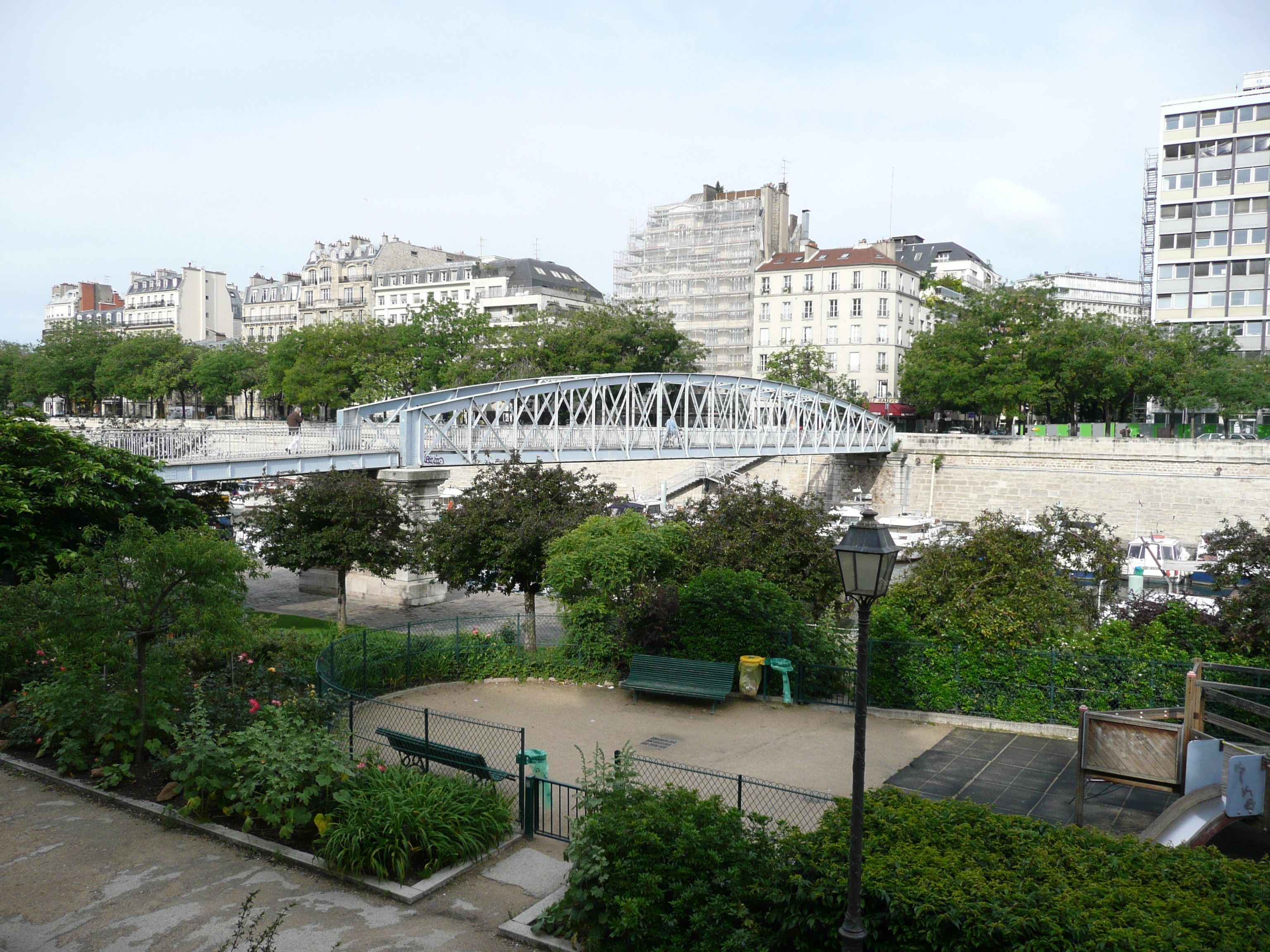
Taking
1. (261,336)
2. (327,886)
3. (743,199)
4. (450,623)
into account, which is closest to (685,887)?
(327,886)

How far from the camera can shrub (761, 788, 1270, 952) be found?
600cm

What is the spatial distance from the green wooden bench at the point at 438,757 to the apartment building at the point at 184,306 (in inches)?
4731

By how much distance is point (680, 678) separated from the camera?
15312 millimetres

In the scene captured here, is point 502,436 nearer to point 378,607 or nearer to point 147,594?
point 378,607

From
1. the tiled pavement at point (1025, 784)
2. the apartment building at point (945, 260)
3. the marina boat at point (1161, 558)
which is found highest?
the apartment building at point (945, 260)

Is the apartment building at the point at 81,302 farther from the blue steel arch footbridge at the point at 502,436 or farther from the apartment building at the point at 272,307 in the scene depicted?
the blue steel arch footbridge at the point at 502,436

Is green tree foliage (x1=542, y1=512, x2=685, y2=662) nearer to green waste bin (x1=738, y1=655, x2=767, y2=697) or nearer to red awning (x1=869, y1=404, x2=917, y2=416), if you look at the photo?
green waste bin (x1=738, y1=655, x2=767, y2=697)

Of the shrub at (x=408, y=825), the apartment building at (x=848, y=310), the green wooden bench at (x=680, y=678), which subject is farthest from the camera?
the apartment building at (x=848, y=310)

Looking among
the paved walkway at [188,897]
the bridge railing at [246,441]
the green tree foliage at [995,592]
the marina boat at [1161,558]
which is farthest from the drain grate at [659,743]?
the marina boat at [1161,558]

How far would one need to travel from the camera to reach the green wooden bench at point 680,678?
1499 cm

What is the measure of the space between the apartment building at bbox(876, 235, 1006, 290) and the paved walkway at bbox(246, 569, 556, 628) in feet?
272

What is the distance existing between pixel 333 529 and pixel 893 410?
51.8 metres

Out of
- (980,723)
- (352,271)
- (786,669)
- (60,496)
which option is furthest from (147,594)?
(352,271)

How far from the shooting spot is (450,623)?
19891 millimetres
